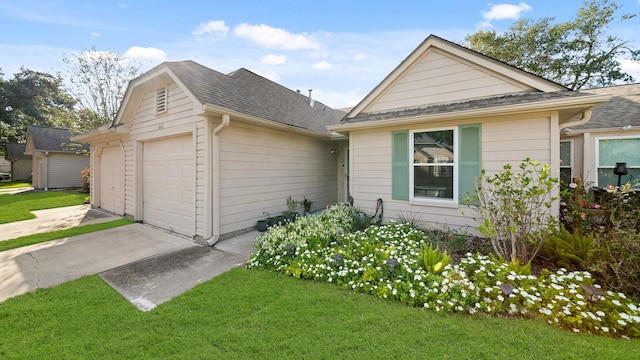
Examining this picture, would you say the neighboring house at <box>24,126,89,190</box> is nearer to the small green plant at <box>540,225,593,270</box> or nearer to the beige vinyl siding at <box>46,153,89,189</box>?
the beige vinyl siding at <box>46,153,89,189</box>

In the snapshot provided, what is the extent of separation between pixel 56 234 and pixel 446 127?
9.92 meters

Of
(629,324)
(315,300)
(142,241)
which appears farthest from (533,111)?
(142,241)

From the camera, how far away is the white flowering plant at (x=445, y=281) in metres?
2.76

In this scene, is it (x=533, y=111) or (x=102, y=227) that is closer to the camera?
(x=533, y=111)

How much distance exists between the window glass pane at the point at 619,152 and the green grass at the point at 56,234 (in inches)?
594

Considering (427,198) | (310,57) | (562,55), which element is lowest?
(427,198)

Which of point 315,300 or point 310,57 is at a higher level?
point 310,57

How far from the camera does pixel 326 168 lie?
9883mm

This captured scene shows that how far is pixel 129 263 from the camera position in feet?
15.3

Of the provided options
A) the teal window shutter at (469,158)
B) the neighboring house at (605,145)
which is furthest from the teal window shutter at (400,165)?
the neighboring house at (605,145)

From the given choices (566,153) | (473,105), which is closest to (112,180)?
(473,105)

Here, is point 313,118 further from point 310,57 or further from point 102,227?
point 102,227

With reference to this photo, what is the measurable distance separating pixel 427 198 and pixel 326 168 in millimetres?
4611

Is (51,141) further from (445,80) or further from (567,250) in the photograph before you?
(567,250)
